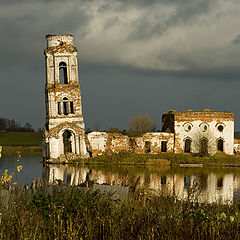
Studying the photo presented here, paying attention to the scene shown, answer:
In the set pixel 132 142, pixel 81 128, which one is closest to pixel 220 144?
pixel 132 142

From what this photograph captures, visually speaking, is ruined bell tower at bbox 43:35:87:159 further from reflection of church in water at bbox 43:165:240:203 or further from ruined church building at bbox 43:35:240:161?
reflection of church in water at bbox 43:165:240:203

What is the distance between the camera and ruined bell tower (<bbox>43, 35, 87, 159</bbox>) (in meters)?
35.2

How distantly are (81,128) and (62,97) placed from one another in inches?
116

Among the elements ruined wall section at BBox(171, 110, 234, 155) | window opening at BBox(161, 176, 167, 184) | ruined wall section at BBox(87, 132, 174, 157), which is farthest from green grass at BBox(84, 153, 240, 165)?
window opening at BBox(161, 176, 167, 184)

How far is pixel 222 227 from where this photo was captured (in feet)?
22.0

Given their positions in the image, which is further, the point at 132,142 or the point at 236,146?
the point at 236,146

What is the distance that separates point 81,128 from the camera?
116ft

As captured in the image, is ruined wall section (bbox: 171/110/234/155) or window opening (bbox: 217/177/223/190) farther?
ruined wall section (bbox: 171/110/234/155)

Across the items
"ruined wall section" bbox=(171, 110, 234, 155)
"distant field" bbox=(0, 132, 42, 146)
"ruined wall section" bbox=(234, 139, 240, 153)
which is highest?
"ruined wall section" bbox=(171, 110, 234, 155)

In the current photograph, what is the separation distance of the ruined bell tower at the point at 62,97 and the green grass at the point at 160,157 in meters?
1.94

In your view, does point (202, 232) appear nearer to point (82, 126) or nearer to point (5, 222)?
point (5, 222)

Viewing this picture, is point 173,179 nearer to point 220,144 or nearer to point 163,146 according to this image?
point 163,146

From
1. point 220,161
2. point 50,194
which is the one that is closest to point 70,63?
point 220,161

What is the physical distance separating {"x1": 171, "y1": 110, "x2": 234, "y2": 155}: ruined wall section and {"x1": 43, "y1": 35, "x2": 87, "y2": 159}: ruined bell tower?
8.42 metres
